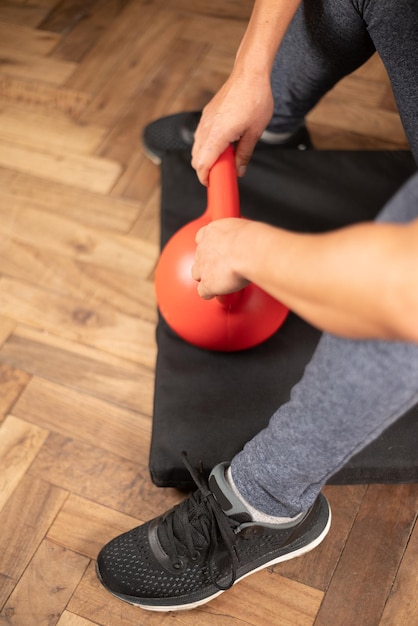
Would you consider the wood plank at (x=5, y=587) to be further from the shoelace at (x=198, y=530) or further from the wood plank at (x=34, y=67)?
the wood plank at (x=34, y=67)

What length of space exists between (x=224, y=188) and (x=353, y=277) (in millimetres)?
433

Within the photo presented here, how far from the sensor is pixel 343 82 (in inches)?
61.7

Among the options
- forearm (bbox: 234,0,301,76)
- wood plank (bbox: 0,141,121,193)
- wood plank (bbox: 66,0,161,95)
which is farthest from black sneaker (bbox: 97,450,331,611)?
wood plank (bbox: 66,0,161,95)

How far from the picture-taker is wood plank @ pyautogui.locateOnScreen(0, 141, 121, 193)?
1.41m

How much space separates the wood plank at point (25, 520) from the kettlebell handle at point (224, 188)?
509 mm

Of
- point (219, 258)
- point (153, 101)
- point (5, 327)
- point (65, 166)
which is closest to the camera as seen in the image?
point (219, 258)

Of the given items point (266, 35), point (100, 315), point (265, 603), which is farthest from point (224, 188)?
point (265, 603)

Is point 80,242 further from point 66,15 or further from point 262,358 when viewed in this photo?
point 66,15

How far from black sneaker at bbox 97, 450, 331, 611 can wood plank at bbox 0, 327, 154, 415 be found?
0.80ft

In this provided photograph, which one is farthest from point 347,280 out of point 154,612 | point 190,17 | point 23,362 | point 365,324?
point 190,17

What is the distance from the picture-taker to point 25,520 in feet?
3.33

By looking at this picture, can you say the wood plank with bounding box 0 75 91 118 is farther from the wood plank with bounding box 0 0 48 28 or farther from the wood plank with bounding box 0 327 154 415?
the wood plank with bounding box 0 327 154 415

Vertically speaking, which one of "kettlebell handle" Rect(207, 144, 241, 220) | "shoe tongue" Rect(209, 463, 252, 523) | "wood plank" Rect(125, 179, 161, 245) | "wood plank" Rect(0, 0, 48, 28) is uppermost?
"kettlebell handle" Rect(207, 144, 241, 220)

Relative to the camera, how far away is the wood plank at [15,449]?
105 cm
